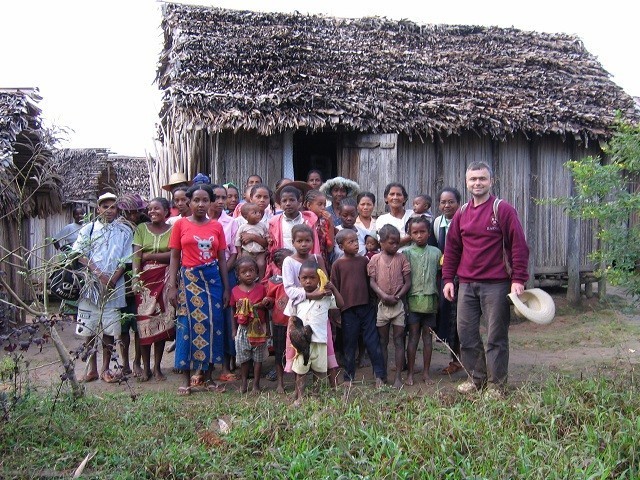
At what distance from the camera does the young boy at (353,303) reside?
5238 mm

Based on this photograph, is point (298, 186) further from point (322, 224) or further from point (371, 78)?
point (371, 78)

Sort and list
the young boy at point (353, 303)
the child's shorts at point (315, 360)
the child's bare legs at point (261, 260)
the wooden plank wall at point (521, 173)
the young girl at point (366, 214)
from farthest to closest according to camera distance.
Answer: the wooden plank wall at point (521, 173), the young girl at point (366, 214), the child's bare legs at point (261, 260), the young boy at point (353, 303), the child's shorts at point (315, 360)

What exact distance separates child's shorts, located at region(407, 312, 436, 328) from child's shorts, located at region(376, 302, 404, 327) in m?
0.12

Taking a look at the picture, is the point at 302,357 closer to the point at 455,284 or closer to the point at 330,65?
the point at 455,284

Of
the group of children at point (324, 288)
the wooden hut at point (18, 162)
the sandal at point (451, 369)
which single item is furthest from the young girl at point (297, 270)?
the wooden hut at point (18, 162)

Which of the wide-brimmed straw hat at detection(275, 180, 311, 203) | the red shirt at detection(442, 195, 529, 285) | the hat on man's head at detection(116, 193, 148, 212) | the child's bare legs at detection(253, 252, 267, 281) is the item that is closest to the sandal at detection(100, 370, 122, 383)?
the hat on man's head at detection(116, 193, 148, 212)

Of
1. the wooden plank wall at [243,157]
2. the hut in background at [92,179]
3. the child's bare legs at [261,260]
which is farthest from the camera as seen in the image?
the hut in background at [92,179]

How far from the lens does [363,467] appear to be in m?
3.36

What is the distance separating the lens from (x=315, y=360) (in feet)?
15.7

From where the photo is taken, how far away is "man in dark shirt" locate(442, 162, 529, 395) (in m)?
4.70

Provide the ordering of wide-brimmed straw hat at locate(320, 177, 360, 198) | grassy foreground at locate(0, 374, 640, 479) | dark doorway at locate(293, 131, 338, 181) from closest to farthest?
grassy foreground at locate(0, 374, 640, 479)
wide-brimmed straw hat at locate(320, 177, 360, 198)
dark doorway at locate(293, 131, 338, 181)

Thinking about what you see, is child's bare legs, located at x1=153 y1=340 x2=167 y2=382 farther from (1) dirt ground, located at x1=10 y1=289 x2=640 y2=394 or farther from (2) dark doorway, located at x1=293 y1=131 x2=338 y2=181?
(2) dark doorway, located at x1=293 y1=131 x2=338 y2=181

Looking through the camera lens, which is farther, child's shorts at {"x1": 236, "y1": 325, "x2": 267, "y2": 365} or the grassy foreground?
child's shorts at {"x1": 236, "y1": 325, "x2": 267, "y2": 365}

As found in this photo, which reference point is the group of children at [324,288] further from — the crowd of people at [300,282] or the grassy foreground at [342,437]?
the grassy foreground at [342,437]
